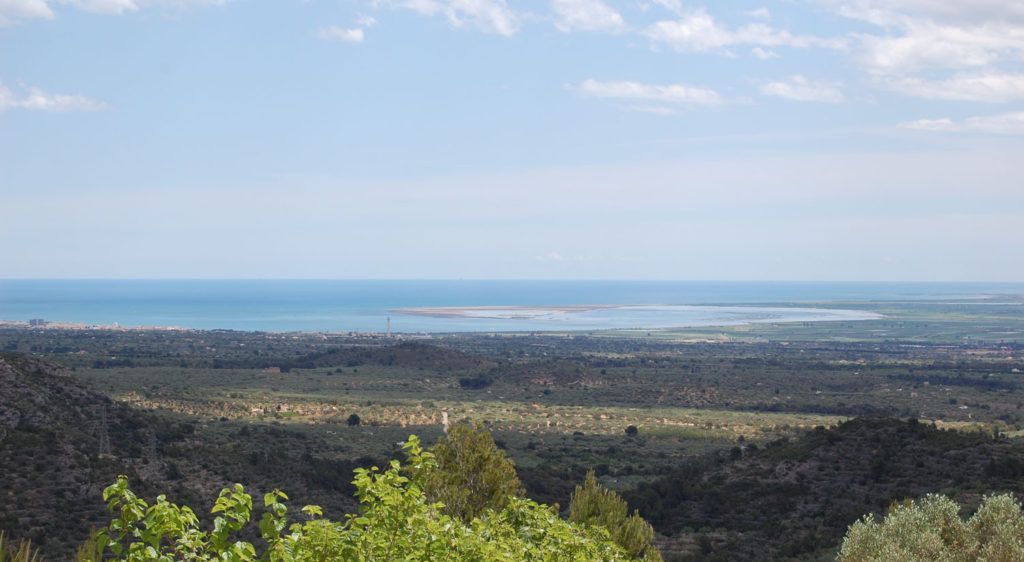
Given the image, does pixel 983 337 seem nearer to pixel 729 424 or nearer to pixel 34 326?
pixel 729 424

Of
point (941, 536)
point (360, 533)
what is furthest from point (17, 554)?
point (941, 536)

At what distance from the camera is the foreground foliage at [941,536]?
1755 centimetres

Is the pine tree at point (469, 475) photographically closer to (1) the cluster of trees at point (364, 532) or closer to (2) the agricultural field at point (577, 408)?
(1) the cluster of trees at point (364, 532)

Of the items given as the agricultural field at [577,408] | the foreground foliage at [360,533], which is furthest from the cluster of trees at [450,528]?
the agricultural field at [577,408]

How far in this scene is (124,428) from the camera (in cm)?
4550

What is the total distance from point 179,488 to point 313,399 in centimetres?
3946

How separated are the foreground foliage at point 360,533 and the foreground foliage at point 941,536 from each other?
7.03 meters

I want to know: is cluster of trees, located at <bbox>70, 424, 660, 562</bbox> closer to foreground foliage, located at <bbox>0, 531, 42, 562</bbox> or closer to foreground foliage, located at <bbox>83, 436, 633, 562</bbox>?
foreground foliage, located at <bbox>83, 436, 633, 562</bbox>

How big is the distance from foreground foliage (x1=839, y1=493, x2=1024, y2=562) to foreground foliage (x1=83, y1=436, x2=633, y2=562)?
23.1ft

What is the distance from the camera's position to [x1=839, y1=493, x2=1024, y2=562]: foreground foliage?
691 inches

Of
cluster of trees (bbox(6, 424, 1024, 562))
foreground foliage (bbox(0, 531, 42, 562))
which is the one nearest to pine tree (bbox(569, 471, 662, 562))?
cluster of trees (bbox(6, 424, 1024, 562))

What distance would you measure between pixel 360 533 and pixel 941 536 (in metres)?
13.6

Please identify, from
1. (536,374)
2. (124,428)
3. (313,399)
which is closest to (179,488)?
(124,428)

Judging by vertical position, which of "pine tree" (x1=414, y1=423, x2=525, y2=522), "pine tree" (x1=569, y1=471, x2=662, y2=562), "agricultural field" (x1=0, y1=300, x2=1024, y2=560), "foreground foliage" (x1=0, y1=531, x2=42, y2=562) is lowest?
"agricultural field" (x1=0, y1=300, x2=1024, y2=560)
